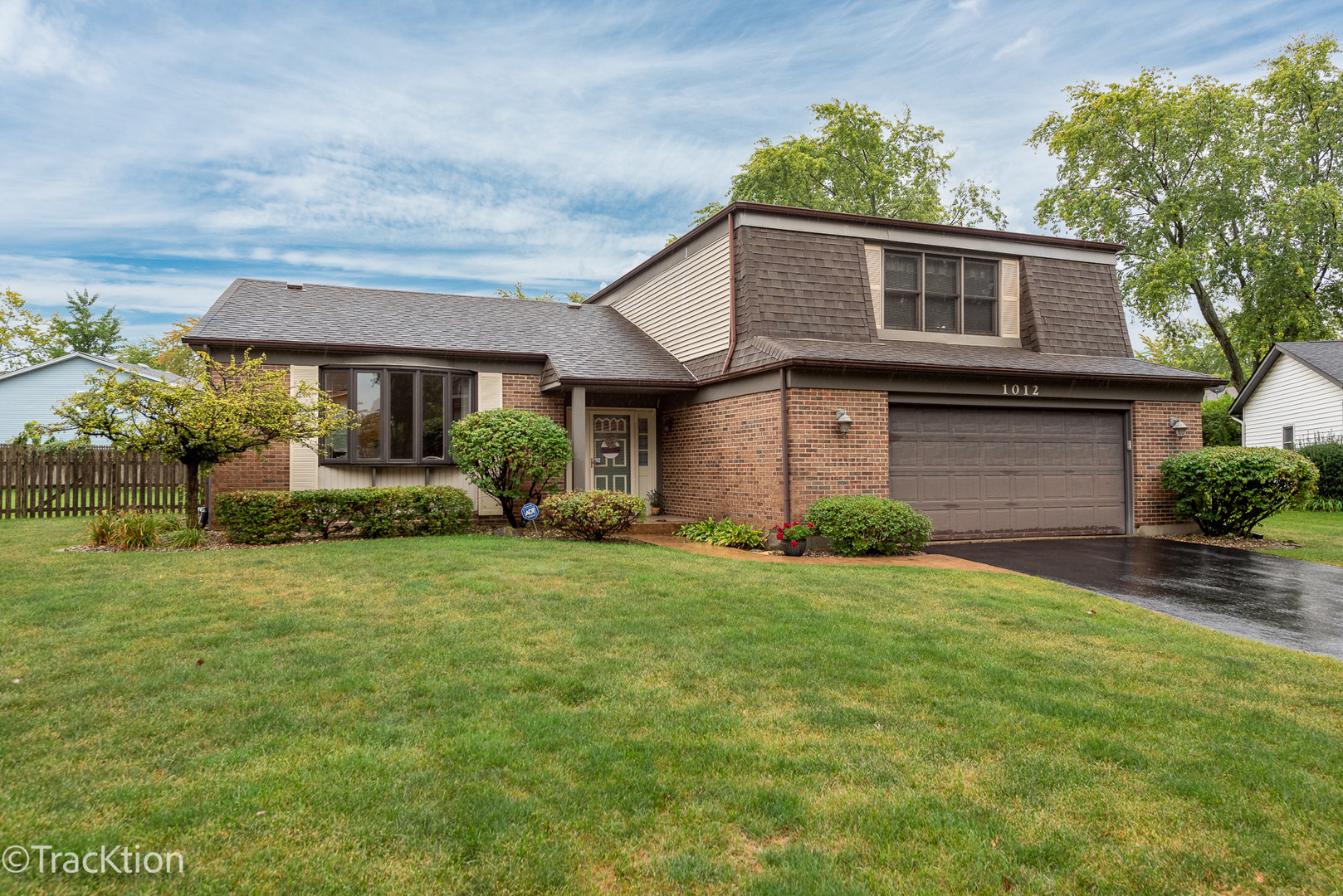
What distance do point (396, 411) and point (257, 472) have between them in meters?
2.44

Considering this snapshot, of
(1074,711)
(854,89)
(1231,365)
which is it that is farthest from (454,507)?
(1231,365)

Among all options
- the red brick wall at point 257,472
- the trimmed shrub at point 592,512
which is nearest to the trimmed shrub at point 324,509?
the red brick wall at point 257,472

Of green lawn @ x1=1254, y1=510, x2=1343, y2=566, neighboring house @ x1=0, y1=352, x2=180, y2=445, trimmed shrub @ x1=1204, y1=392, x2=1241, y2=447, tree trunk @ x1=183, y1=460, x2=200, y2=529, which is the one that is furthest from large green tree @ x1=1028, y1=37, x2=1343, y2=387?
neighboring house @ x1=0, y1=352, x2=180, y2=445

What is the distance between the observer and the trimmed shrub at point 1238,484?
35.9 feet

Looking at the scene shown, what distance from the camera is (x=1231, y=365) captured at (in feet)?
96.9

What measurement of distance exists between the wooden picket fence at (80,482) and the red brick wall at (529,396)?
7793 mm

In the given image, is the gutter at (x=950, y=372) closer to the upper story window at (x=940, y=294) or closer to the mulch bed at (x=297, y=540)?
the upper story window at (x=940, y=294)

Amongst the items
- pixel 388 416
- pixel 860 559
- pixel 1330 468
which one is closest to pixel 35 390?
pixel 388 416

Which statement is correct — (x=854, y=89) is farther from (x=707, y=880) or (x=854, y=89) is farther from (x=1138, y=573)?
(x=707, y=880)

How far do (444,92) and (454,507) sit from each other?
37.0 ft

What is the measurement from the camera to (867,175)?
101ft

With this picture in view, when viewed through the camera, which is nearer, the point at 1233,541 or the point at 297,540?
the point at 297,540

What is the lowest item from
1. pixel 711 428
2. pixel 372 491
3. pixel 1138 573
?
pixel 1138 573

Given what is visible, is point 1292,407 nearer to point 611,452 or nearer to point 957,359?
point 957,359
